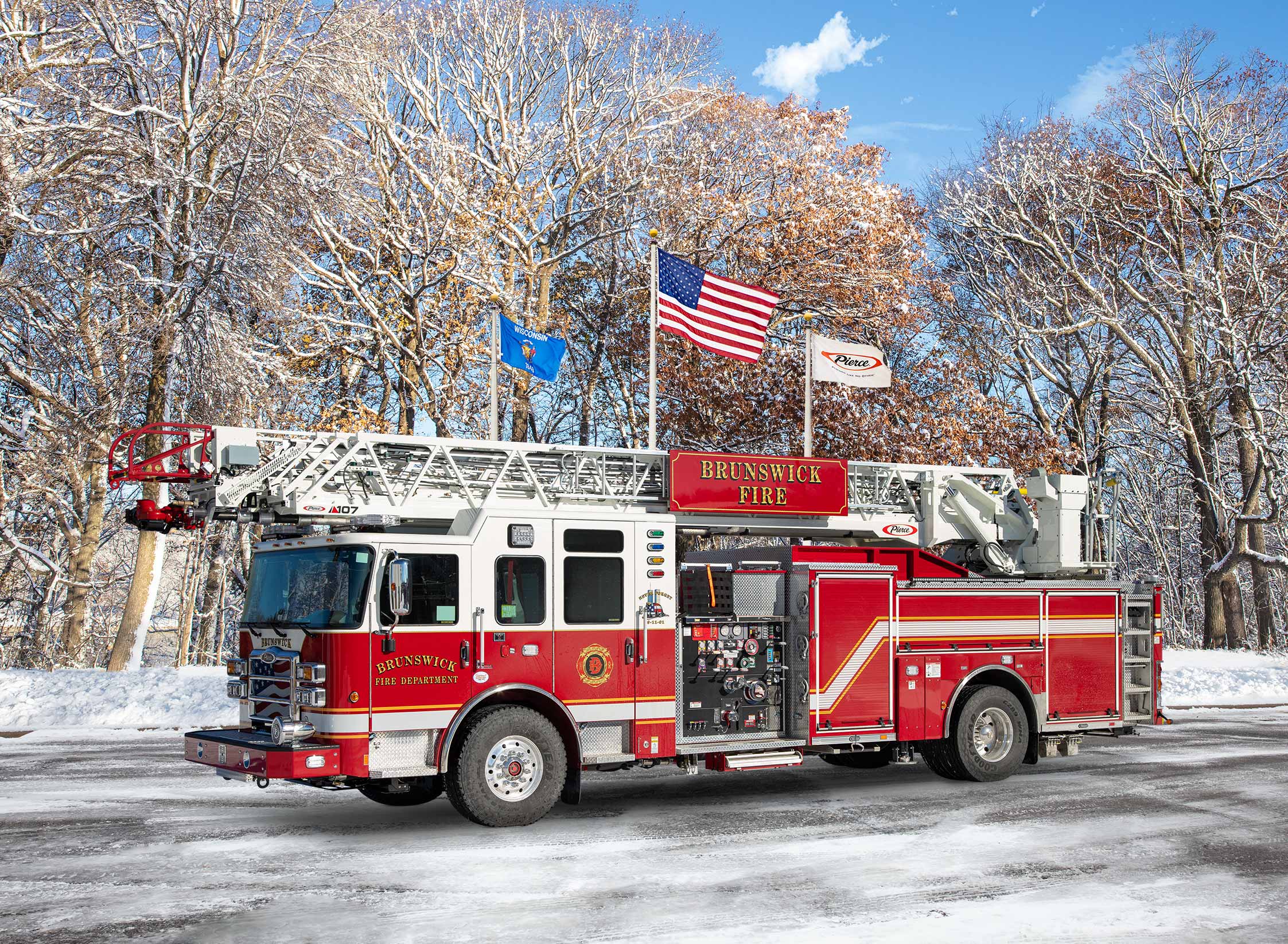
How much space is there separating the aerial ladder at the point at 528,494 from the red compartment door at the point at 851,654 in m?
0.73

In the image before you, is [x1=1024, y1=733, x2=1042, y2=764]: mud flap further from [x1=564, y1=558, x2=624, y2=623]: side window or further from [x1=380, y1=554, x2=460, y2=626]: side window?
[x1=380, y1=554, x2=460, y2=626]: side window

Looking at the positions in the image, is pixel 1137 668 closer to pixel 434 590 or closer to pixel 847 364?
pixel 847 364

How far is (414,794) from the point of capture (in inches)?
442

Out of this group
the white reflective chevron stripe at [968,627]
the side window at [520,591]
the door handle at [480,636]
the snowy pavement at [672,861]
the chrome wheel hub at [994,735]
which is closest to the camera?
the snowy pavement at [672,861]

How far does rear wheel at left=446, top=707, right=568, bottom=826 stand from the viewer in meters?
9.80

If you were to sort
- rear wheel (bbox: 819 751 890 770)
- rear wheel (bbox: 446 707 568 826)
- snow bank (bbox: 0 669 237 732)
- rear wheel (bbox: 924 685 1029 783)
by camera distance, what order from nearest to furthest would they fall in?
rear wheel (bbox: 446 707 568 826), rear wheel (bbox: 924 685 1029 783), rear wheel (bbox: 819 751 890 770), snow bank (bbox: 0 669 237 732)

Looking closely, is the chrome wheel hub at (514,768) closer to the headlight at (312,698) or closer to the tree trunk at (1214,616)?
the headlight at (312,698)

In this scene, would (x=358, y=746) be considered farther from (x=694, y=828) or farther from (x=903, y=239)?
(x=903, y=239)

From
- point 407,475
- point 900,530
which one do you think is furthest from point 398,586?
point 900,530

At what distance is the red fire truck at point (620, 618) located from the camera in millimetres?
9664

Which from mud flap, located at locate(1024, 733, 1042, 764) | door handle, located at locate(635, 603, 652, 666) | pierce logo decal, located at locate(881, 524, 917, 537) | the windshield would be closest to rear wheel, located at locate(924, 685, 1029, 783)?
mud flap, located at locate(1024, 733, 1042, 764)

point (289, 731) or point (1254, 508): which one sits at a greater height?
point (1254, 508)

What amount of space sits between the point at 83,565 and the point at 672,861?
71.2 ft

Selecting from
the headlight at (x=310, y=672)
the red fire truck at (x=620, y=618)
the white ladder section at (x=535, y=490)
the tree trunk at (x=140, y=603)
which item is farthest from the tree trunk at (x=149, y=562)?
the headlight at (x=310, y=672)
